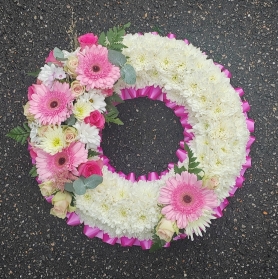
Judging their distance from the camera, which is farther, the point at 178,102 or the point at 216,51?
the point at 216,51

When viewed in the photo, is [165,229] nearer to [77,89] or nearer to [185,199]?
[185,199]

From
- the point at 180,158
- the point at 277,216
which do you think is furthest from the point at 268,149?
the point at 180,158

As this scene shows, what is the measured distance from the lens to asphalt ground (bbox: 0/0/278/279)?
1.86 meters

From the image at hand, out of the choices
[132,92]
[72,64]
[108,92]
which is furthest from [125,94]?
[72,64]

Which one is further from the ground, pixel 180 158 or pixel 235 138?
pixel 235 138

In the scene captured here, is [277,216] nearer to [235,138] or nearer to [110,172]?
[235,138]

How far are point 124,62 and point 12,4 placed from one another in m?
0.68

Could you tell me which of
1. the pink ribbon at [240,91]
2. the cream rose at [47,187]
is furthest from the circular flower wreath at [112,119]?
the pink ribbon at [240,91]

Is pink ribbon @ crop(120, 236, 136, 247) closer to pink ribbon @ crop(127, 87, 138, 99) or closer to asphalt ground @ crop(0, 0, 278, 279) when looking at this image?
asphalt ground @ crop(0, 0, 278, 279)

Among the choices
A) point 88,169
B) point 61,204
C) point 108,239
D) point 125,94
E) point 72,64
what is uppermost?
point 72,64

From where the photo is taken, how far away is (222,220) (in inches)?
73.5

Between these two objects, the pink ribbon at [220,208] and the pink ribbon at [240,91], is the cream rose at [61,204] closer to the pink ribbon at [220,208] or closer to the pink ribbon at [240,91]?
the pink ribbon at [220,208]

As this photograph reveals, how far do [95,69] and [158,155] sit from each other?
1.46ft

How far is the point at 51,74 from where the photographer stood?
1622 mm
